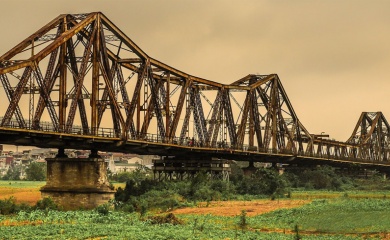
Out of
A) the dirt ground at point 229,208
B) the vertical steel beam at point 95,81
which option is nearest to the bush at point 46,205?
the vertical steel beam at point 95,81

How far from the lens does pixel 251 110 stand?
373 ft

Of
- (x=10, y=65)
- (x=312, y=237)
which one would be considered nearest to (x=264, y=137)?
(x=10, y=65)

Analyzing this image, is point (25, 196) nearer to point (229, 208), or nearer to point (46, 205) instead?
point (46, 205)

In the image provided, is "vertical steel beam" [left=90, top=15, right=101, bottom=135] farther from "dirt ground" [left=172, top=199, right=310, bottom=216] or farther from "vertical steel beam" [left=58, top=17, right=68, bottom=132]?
"dirt ground" [left=172, top=199, right=310, bottom=216]

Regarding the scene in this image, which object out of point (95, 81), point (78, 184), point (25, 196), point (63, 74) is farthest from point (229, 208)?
point (25, 196)

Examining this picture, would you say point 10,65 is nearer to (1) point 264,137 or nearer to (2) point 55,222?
(2) point 55,222

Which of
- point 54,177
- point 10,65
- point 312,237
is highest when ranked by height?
point 10,65

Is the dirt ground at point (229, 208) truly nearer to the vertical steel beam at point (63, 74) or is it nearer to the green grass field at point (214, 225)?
the green grass field at point (214, 225)

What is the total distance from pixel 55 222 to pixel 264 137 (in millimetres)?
71367

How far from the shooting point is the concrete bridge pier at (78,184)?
61.6 meters

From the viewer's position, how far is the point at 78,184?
6206 cm

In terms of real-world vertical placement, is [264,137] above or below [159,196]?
above

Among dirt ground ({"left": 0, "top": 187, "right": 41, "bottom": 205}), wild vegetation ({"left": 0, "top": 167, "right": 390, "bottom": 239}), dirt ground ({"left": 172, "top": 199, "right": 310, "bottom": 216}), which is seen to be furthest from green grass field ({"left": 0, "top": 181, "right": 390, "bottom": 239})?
dirt ground ({"left": 0, "top": 187, "right": 41, "bottom": 205})

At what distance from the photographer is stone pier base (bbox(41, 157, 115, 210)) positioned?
2425 inches
